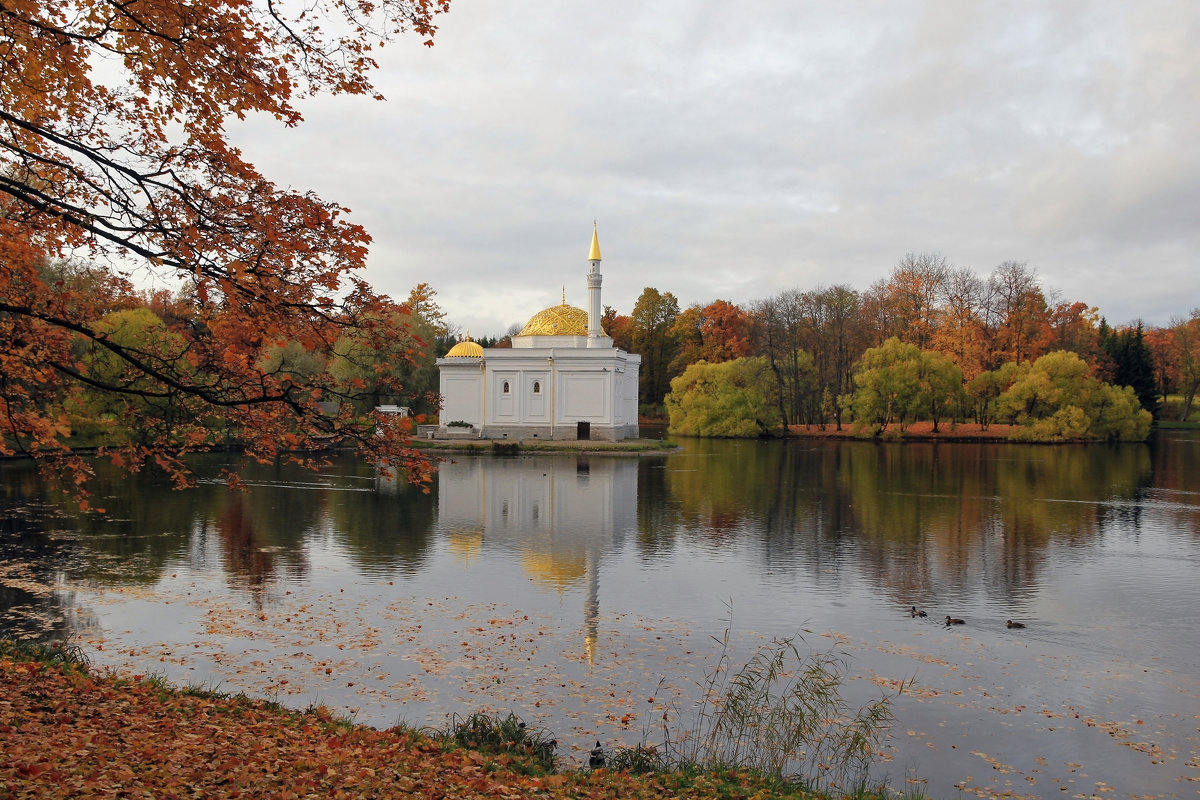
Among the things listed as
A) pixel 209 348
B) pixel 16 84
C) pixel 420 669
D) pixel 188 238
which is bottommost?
pixel 420 669

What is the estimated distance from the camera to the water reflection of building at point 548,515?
48.0 feet

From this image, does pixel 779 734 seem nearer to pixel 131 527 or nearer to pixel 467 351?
pixel 131 527

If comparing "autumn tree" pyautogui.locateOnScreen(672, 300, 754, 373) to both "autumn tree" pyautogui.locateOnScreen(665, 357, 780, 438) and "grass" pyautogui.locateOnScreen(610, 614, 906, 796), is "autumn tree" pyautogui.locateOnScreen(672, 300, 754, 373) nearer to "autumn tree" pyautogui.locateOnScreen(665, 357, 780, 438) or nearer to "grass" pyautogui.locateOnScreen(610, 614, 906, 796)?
"autumn tree" pyautogui.locateOnScreen(665, 357, 780, 438)

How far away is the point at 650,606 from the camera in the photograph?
1212cm

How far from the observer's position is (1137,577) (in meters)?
14.2

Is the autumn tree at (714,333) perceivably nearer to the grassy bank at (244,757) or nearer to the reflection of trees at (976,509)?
the reflection of trees at (976,509)

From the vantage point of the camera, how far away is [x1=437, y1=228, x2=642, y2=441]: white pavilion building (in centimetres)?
4781

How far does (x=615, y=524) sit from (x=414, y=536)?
443 centimetres

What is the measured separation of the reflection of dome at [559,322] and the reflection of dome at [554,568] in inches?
1362

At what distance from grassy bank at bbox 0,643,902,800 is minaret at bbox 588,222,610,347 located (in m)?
42.2

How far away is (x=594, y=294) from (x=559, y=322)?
2.80 meters

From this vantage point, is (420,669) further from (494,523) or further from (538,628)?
(494,523)

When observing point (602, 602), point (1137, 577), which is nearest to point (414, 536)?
point (602, 602)

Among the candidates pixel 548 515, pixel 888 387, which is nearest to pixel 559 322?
pixel 888 387
